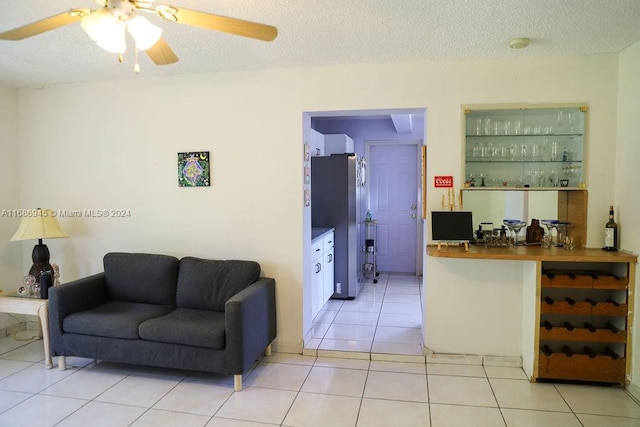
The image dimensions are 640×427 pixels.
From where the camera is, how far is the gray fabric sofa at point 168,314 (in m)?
2.99

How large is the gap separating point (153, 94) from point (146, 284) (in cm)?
168

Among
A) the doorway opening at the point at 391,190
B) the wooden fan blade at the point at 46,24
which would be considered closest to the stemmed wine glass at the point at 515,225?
the doorway opening at the point at 391,190

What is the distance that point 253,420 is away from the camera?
8.62ft

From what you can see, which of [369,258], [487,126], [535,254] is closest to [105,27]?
[487,126]

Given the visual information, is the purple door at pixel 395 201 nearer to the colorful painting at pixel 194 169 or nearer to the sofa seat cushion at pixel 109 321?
the colorful painting at pixel 194 169

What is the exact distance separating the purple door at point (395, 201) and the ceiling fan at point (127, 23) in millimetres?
4725

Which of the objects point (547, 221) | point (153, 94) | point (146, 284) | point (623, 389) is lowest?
point (623, 389)

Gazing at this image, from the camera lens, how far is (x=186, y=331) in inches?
119

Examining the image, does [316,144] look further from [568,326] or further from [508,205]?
[568,326]

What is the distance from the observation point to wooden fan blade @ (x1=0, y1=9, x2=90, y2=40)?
1754mm

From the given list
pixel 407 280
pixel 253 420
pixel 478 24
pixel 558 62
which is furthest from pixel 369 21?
pixel 407 280

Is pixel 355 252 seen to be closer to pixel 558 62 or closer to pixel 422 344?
pixel 422 344

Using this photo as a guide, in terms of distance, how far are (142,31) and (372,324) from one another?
3.32 m

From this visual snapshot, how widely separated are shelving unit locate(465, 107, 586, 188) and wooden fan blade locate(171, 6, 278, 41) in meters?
2.04
